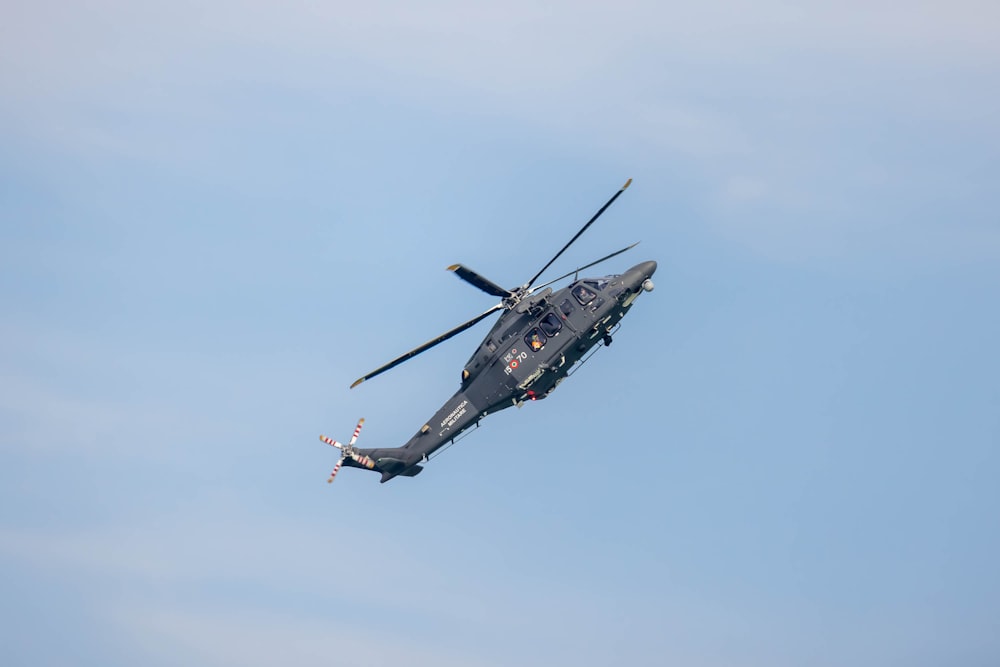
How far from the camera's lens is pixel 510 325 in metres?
82.7

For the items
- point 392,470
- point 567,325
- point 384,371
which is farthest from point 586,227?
point 392,470

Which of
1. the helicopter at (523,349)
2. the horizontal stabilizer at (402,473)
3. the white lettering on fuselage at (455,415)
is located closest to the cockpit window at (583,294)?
the helicopter at (523,349)

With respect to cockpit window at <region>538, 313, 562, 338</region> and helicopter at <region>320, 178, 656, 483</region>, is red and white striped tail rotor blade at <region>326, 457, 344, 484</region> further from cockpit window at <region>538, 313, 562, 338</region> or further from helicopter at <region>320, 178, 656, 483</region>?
cockpit window at <region>538, 313, 562, 338</region>

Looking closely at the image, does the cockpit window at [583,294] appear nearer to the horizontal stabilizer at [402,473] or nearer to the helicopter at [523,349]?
the helicopter at [523,349]

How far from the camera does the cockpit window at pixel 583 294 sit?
8244cm

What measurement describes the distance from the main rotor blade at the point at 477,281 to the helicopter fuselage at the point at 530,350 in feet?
5.29

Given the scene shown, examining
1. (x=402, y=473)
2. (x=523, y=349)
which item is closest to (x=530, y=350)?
(x=523, y=349)

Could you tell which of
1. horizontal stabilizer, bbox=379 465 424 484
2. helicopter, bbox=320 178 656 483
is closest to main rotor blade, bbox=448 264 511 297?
helicopter, bbox=320 178 656 483

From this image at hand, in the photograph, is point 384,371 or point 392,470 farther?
point 392,470

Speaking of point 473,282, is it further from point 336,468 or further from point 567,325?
point 336,468

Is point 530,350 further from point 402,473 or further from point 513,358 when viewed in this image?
point 402,473

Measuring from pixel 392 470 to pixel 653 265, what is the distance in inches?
810

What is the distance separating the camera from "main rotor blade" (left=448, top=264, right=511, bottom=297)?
7794 centimetres

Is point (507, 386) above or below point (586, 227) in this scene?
below
